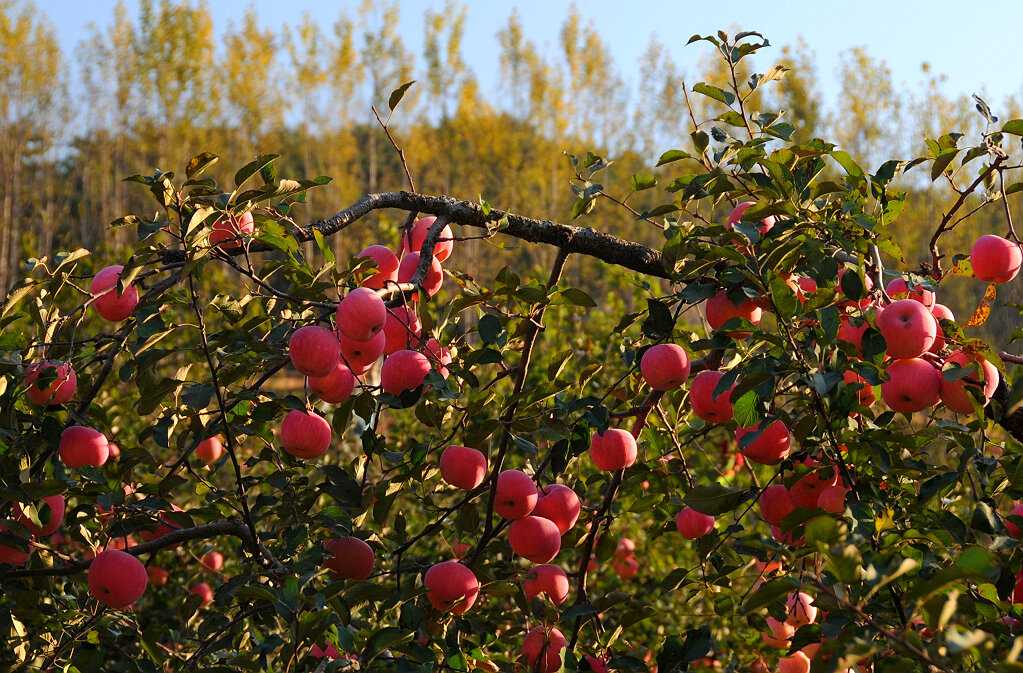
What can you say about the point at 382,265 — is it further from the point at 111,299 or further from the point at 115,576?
the point at 115,576

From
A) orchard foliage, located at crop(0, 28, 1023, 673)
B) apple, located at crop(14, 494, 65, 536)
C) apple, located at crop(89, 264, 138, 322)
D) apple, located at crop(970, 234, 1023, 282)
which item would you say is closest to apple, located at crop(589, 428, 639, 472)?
orchard foliage, located at crop(0, 28, 1023, 673)

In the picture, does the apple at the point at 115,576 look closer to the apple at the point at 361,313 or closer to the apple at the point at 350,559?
the apple at the point at 350,559

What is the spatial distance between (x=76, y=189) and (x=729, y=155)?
22.7m

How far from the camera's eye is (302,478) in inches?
50.8

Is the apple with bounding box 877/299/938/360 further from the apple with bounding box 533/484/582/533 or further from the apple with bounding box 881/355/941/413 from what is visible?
the apple with bounding box 533/484/582/533

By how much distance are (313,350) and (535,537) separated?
0.41m

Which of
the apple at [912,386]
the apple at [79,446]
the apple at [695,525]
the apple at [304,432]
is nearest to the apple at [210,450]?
the apple at [79,446]

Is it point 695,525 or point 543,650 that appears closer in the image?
point 543,650

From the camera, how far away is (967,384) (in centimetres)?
99

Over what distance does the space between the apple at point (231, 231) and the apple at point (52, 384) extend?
0.25m

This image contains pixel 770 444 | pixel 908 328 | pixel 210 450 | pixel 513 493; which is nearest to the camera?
pixel 908 328

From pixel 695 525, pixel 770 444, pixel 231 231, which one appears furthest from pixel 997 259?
pixel 231 231

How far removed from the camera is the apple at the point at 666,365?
1124 millimetres

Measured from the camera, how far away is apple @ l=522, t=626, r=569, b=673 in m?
1.18
